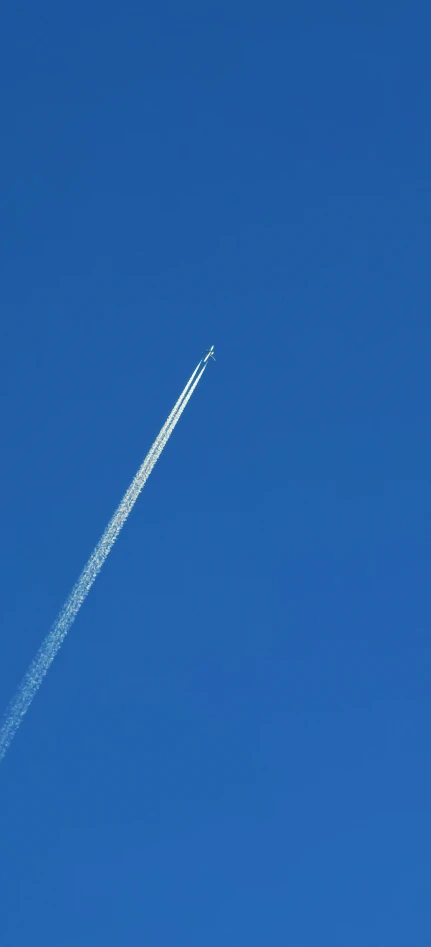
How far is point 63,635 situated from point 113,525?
13.8ft

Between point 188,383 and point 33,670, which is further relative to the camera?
point 188,383

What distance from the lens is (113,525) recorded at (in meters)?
40.5

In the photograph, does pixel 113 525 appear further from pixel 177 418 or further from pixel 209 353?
pixel 209 353

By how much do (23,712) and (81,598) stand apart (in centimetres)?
428

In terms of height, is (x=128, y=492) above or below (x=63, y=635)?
above

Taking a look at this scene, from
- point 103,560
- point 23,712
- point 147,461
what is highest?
point 147,461

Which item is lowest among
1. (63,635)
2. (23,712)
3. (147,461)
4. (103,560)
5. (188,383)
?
(23,712)

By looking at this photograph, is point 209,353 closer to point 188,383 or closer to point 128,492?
point 188,383

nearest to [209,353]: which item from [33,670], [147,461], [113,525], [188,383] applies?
[188,383]

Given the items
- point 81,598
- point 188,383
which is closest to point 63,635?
point 81,598

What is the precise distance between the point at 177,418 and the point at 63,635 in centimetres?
870

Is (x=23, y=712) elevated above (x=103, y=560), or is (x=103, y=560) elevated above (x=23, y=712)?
(x=103, y=560)

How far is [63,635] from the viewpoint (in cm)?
3919

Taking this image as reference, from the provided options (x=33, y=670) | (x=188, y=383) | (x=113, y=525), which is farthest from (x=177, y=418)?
(x=33, y=670)
